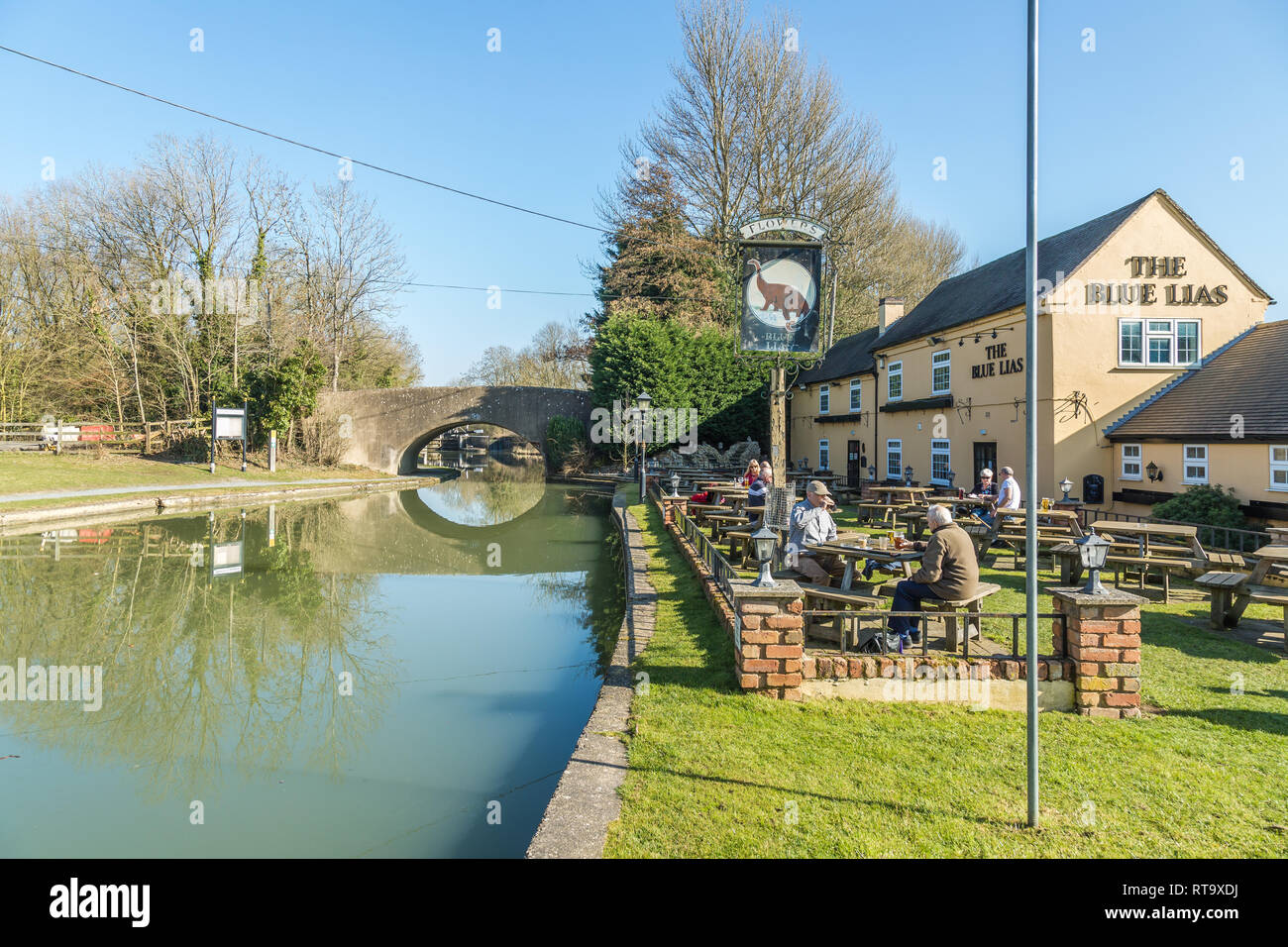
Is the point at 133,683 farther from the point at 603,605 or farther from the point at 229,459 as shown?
the point at 229,459

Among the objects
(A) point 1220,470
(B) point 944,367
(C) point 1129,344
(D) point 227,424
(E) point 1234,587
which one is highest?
(B) point 944,367

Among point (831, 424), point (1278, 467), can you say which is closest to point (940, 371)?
point (831, 424)

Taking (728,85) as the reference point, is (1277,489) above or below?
below

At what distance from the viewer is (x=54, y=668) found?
7.58 metres

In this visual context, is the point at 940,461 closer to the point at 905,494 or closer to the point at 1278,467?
the point at 905,494

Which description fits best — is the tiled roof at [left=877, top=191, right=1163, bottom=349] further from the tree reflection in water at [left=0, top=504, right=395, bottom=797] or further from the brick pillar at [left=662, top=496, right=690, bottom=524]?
the tree reflection in water at [left=0, top=504, right=395, bottom=797]

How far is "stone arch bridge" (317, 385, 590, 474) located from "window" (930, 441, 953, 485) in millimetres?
19997

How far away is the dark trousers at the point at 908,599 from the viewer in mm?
6352

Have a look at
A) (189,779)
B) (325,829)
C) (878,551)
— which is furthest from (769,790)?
(189,779)

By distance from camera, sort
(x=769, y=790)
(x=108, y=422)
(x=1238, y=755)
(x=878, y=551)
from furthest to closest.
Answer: (x=108, y=422), (x=878, y=551), (x=1238, y=755), (x=769, y=790)

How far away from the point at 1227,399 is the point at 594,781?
1607cm

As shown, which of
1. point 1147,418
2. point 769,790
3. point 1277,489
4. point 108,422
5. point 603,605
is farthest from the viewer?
point 108,422

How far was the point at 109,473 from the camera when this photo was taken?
1049 inches

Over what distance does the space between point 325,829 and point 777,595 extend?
338 cm
